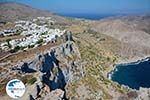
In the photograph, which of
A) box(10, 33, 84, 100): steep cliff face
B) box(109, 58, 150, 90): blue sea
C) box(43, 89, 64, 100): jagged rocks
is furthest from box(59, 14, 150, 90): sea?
box(43, 89, 64, 100): jagged rocks

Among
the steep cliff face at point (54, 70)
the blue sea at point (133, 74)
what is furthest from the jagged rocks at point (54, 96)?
the blue sea at point (133, 74)

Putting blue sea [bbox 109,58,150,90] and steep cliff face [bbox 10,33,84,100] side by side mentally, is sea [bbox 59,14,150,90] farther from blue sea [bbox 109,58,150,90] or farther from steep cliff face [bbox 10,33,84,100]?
steep cliff face [bbox 10,33,84,100]

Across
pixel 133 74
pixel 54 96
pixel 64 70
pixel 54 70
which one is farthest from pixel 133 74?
pixel 54 96

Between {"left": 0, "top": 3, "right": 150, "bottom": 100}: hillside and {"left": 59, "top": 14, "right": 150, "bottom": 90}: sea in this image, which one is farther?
{"left": 59, "top": 14, "right": 150, "bottom": 90}: sea

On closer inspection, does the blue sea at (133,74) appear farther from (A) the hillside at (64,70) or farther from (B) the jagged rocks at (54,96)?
(B) the jagged rocks at (54,96)

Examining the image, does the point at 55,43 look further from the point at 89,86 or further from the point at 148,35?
the point at 148,35

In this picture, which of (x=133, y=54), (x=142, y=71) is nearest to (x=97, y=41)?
(x=133, y=54)

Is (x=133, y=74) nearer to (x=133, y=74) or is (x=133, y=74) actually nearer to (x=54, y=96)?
(x=133, y=74)

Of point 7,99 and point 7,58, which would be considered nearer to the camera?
point 7,99

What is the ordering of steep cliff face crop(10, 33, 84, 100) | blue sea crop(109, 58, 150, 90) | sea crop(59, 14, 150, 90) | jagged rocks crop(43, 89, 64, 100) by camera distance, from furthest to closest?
blue sea crop(109, 58, 150, 90) → sea crop(59, 14, 150, 90) → steep cliff face crop(10, 33, 84, 100) → jagged rocks crop(43, 89, 64, 100)
